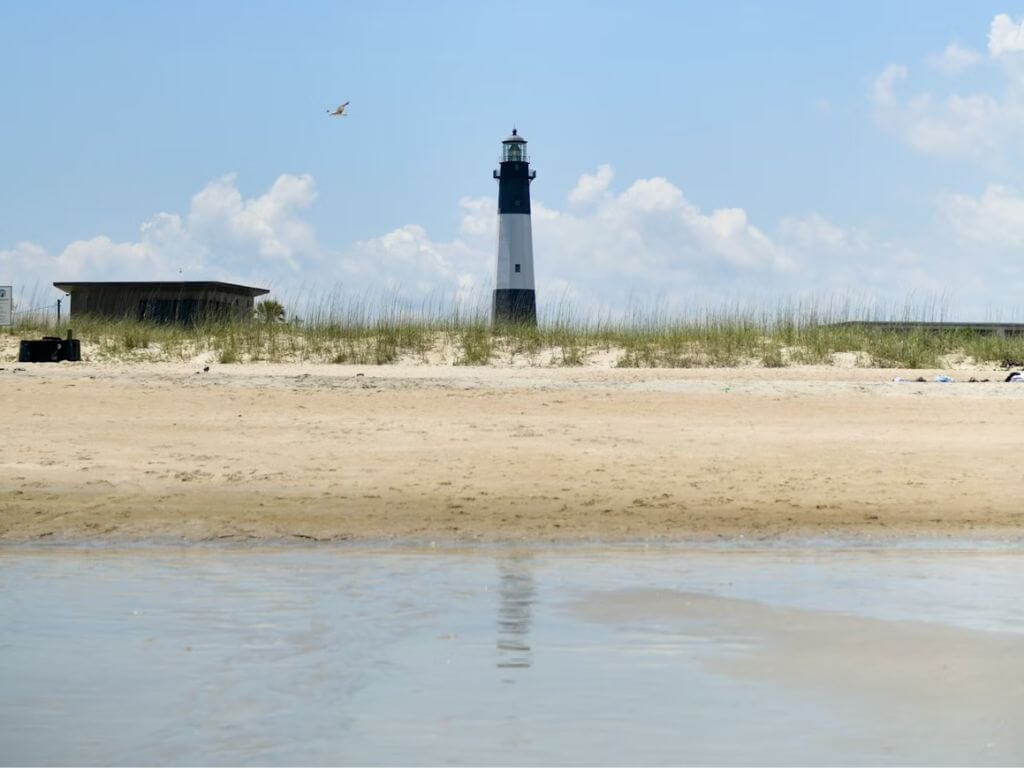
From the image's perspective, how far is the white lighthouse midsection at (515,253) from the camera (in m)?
40.8

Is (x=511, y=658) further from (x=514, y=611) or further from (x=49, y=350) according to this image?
(x=49, y=350)

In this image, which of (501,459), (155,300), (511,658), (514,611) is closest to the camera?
(511,658)

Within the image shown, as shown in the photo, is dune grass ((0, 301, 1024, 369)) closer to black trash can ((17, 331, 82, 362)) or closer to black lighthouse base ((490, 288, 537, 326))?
black trash can ((17, 331, 82, 362))

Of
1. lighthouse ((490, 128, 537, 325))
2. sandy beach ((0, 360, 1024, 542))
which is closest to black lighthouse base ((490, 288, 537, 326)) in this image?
lighthouse ((490, 128, 537, 325))

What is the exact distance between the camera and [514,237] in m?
41.6

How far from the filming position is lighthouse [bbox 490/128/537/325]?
4081cm

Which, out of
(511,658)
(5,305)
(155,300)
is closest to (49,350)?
(5,305)

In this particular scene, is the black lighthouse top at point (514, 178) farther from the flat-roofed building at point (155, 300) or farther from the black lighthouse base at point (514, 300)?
the flat-roofed building at point (155, 300)

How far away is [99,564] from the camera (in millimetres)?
9438

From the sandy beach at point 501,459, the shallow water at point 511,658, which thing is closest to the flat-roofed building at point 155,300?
the sandy beach at point 501,459

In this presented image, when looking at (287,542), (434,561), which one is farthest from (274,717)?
(287,542)

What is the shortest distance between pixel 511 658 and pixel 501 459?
5645 mm

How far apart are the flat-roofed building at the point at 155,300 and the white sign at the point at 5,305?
4492 millimetres

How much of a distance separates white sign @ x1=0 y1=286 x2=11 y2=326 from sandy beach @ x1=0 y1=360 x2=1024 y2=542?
777cm
